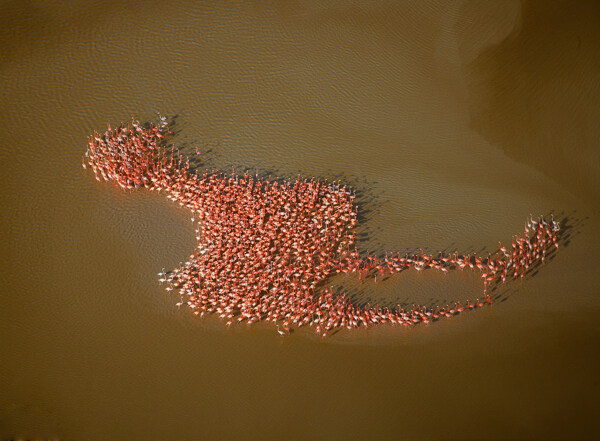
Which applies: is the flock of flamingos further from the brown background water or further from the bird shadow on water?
→ the brown background water

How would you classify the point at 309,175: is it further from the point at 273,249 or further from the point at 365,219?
the point at 273,249

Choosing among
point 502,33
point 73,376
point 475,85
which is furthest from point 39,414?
point 502,33

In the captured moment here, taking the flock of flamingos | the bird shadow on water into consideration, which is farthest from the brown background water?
the flock of flamingos

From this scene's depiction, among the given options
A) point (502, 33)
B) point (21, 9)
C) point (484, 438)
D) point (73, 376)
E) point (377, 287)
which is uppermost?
point (502, 33)

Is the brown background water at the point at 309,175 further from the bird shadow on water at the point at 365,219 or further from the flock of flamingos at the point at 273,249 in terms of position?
the flock of flamingos at the point at 273,249

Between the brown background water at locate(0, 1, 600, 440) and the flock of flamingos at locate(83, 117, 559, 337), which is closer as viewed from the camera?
the brown background water at locate(0, 1, 600, 440)

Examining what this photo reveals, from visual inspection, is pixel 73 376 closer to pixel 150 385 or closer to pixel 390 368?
pixel 150 385

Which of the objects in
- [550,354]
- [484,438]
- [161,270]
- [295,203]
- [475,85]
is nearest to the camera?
[484,438]

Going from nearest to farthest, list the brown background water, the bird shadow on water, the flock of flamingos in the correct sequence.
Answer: the brown background water < the flock of flamingos < the bird shadow on water
